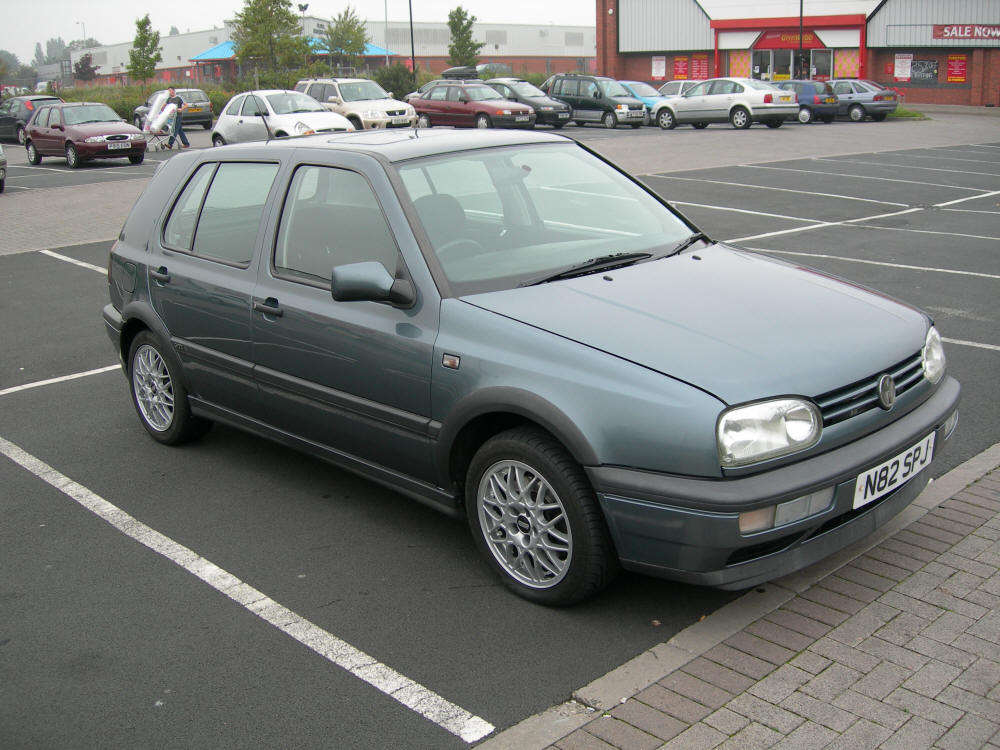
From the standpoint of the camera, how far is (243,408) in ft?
17.2

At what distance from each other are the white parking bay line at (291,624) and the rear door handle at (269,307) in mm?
1127

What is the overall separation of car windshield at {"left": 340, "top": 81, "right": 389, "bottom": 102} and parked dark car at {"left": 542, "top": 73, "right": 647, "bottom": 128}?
778cm

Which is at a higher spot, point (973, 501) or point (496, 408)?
point (496, 408)

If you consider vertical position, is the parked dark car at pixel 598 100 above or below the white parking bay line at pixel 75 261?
above

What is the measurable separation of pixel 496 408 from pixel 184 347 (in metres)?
2.38

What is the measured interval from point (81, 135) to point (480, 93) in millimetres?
12417

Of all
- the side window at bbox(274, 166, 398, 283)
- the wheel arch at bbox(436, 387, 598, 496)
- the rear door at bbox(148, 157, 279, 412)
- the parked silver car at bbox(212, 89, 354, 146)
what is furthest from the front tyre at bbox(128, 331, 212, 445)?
the parked silver car at bbox(212, 89, 354, 146)

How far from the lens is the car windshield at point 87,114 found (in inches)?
1057

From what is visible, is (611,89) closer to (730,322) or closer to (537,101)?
(537,101)

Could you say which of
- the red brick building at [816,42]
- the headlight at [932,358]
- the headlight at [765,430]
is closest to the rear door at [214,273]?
the headlight at [765,430]

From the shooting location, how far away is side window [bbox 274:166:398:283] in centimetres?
450

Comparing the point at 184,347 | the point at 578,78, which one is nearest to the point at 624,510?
the point at 184,347

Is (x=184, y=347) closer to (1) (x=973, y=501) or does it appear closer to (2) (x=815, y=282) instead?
(2) (x=815, y=282)

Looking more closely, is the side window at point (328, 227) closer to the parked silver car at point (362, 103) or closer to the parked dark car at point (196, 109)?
the parked silver car at point (362, 103)
